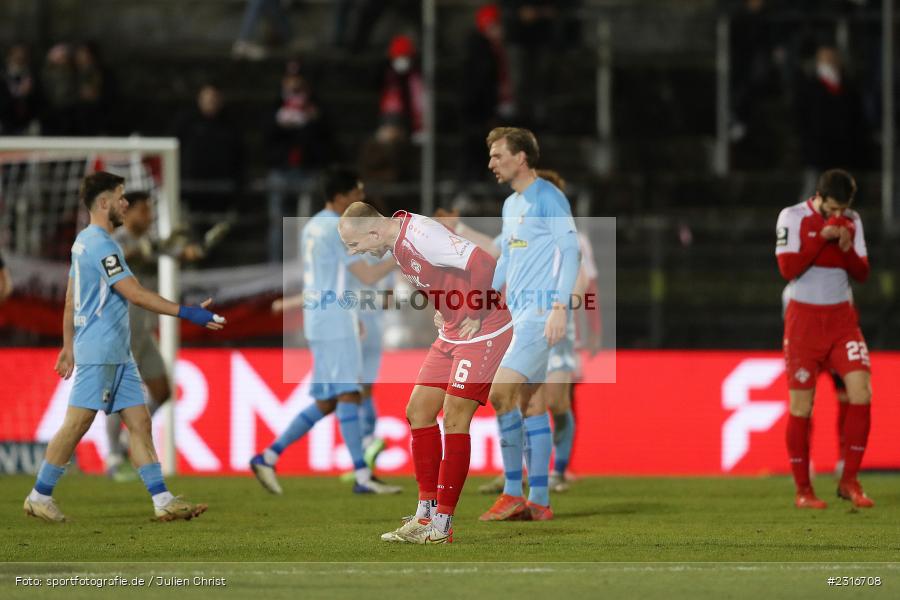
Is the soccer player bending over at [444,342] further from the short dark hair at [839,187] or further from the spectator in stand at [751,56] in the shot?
the spectator in stand at [751,56]

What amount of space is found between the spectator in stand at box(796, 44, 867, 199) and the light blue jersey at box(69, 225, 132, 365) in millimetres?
10513

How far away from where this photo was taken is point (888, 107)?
1767cm

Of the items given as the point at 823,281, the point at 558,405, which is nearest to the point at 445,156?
the point at 558,405

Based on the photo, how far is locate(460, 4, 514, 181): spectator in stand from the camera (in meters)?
18.4

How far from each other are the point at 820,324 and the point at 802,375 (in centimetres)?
37

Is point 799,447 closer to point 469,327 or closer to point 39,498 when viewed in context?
point 469,327

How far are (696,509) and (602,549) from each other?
2.39 metres

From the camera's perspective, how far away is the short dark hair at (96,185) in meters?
9.83

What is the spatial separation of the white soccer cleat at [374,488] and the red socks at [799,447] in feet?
9.62

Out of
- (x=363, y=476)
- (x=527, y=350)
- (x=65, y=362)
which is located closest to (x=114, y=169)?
(x=363, y=476)

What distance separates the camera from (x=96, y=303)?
9.88 m

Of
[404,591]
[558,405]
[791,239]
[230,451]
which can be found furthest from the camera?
[230,451]

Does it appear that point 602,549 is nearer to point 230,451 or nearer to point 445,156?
point 230,451

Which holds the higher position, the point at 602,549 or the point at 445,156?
the point at 445,156
